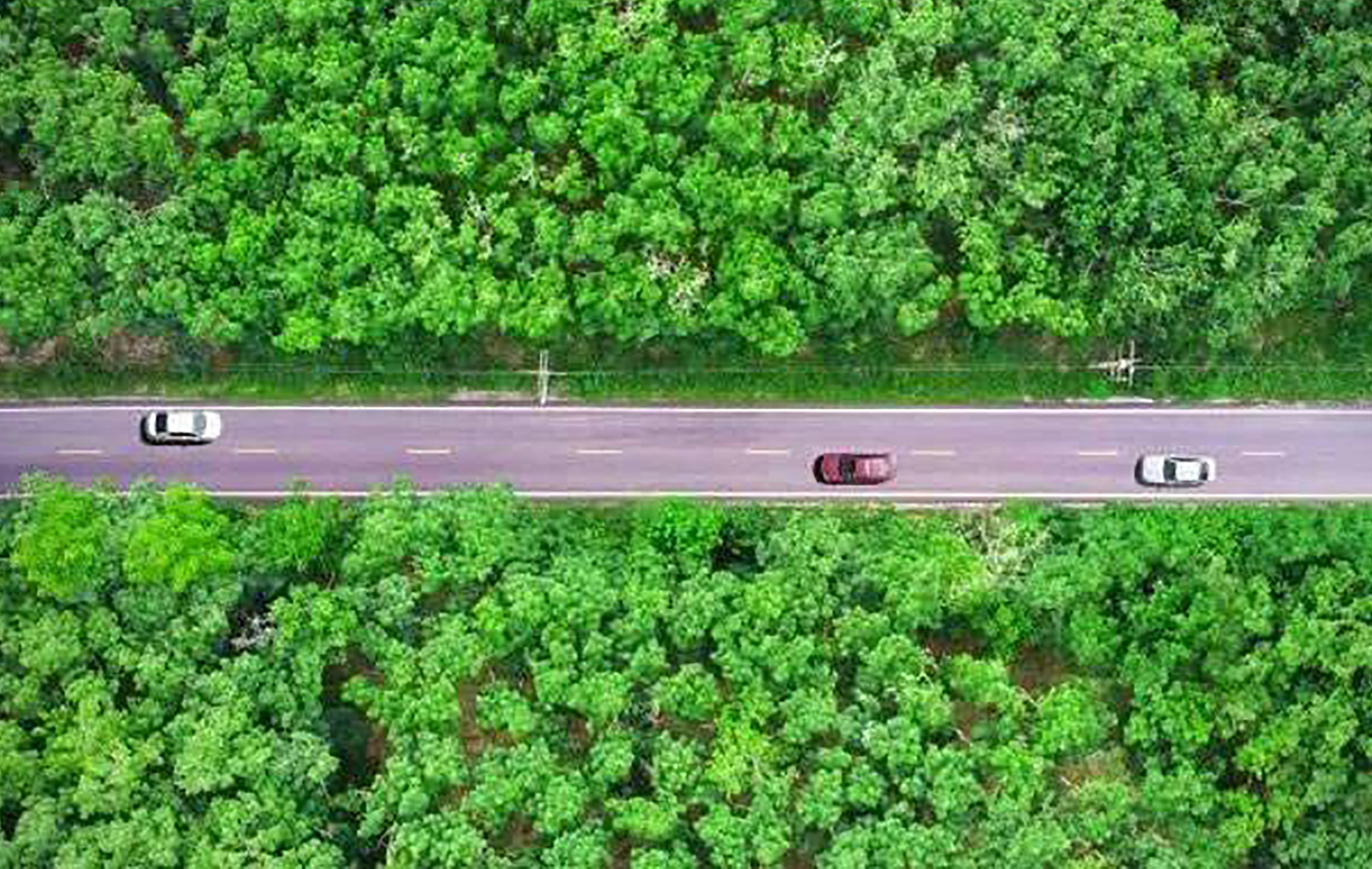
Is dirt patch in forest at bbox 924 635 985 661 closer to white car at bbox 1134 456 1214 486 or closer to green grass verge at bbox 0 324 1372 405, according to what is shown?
green grass verge at bbox 0 324 1372 405

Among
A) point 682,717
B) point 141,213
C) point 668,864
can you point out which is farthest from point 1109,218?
point 141,213

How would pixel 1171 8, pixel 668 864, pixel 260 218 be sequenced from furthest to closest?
pixel 1171 8
pixel 260 218
pixel 668 864

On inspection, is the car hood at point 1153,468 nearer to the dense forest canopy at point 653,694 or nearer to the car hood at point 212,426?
the dense forest canopy at point 653,694

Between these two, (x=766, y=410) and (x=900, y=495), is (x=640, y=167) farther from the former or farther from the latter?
(x=900, y=495)

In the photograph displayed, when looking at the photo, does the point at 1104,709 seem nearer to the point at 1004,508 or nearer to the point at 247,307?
the point at 1004,508

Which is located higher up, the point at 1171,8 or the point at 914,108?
the point at 1171,8

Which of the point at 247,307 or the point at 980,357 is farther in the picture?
the point at 980,357
